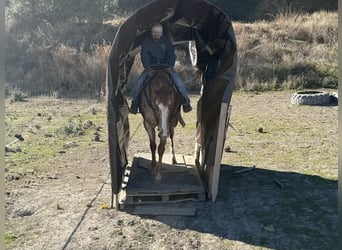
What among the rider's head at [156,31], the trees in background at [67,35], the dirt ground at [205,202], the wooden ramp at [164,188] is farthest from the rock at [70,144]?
the trees in background at [67,35]

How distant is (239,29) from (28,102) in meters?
12.6

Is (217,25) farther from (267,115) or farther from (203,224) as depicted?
(267,115)

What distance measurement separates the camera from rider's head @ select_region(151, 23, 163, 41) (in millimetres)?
8164

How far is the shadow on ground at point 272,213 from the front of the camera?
651cm

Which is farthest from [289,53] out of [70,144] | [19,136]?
[19,136]

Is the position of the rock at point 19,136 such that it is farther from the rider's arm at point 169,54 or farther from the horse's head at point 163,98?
the horse's head at point 163,98

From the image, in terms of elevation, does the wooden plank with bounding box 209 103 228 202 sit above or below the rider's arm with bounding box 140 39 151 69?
below

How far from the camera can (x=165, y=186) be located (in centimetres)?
789

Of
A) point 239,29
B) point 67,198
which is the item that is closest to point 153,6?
point 67,198

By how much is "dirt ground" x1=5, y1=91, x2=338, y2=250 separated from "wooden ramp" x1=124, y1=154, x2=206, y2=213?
0.30 metres

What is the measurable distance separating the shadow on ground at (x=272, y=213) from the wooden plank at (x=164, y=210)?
0.35 ft

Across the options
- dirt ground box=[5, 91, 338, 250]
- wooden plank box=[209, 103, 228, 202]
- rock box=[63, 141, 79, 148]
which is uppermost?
wooden plank box=[209, 103, 228, 202]

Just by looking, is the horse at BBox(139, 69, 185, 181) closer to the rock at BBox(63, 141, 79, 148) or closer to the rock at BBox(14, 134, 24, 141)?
the rock at BBox(63, 141, 79, 148)

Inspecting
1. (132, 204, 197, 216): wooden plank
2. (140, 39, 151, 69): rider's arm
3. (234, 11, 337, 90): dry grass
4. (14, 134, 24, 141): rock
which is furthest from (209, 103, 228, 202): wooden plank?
(234, 11, 337, 90): dry grass
